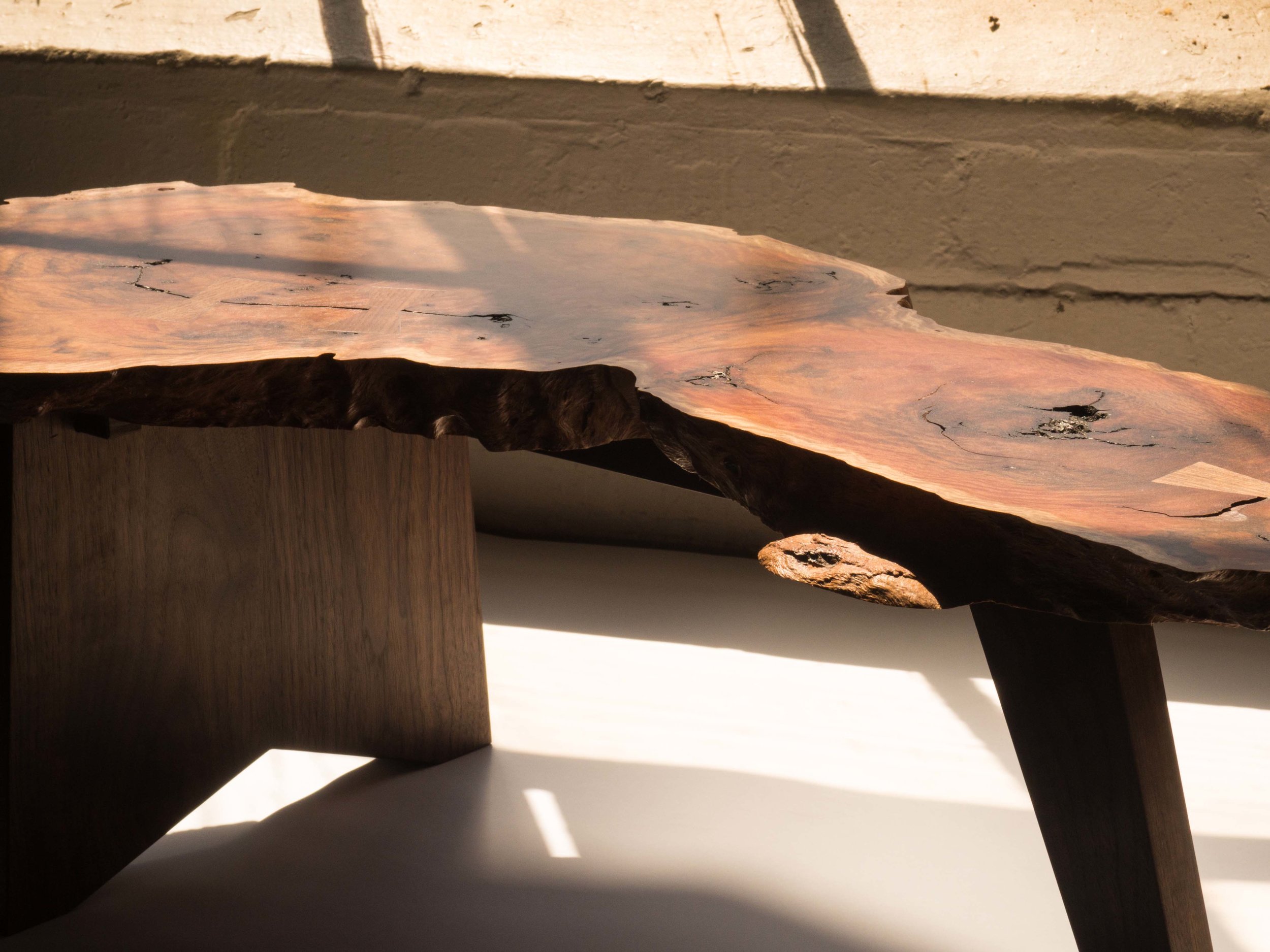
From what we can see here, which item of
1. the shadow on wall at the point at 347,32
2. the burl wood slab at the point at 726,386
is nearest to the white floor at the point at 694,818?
the burl wood slab at the point at 726,386

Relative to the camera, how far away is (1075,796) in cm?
70

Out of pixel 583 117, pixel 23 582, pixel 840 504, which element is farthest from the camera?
pixel 583 117

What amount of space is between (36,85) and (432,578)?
55.0 inches

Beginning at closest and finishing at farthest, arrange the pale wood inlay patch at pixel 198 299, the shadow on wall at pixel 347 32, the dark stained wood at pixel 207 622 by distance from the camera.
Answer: the pale wood inlay patch at pixel 198 299 → the dark stained wood at pixel 207 622 → the shadow on wall at pixel 347 32

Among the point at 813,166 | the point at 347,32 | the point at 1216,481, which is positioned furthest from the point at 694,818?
the point at 347,32

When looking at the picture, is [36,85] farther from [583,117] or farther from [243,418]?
[243,418]

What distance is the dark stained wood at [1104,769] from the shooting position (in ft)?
2.21

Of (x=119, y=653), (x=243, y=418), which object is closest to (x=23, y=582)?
(x=119, y=653)

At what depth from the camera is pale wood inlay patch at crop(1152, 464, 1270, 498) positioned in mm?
543

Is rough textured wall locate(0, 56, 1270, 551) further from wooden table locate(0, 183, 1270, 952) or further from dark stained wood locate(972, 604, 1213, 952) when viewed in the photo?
dark stained wood locate(972, 604, 1213, 952)

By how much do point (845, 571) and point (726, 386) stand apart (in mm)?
164

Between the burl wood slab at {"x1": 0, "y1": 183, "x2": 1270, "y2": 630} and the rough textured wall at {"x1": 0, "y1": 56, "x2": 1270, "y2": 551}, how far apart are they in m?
0.86

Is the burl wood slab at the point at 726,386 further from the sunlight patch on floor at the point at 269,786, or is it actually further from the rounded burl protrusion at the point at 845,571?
the sunlight patch on floor at the point at 269,786

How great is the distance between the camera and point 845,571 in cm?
56
